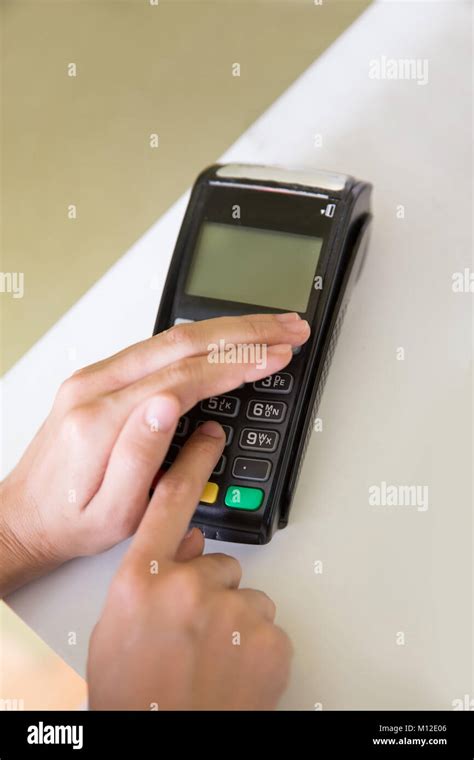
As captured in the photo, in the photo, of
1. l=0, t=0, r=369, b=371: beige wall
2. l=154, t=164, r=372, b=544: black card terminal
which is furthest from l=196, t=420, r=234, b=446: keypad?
l=0, t=0, r=369, b=371: beige wall

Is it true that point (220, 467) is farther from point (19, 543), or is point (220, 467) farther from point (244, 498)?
point (19, 543)

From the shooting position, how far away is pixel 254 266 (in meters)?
0.59

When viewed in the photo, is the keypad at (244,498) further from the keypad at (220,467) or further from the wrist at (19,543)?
the wrist at (19,543)

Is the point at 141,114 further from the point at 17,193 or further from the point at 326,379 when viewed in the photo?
the point at 326,379

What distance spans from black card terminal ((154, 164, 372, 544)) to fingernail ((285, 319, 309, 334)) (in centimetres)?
1

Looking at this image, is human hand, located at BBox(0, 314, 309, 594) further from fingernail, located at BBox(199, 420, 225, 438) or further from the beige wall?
the beige wall

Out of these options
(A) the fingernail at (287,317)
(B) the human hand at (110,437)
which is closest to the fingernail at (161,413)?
(B) the human hand at (110,437)

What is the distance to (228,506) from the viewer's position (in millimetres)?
525

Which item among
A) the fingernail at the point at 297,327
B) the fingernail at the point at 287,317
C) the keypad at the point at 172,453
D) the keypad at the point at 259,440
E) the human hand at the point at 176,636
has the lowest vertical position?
the human hand at the point at 176,636

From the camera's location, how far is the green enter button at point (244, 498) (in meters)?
0.52

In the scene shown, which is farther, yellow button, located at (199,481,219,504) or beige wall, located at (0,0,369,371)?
beige wall, located at (0,0,369,371)

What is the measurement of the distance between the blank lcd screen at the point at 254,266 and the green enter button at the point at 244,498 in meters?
0.14

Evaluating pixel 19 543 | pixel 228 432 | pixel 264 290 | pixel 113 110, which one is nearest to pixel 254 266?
pixel 264 290

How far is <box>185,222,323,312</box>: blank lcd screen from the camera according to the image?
0.58 meters
